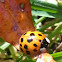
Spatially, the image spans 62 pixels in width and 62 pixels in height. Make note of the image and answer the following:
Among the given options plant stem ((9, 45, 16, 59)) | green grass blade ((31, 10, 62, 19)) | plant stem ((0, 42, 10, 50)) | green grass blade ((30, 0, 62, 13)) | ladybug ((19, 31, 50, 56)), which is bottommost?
plant stem ((9, 45, 16, 59))

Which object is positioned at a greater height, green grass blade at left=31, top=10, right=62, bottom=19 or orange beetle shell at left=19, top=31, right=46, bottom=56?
green grass blade at left=31, top=10, right=62, bottom=19

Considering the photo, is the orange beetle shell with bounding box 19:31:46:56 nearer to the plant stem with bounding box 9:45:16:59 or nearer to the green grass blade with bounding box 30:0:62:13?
the plant stem with bounding box 9:45:16:59

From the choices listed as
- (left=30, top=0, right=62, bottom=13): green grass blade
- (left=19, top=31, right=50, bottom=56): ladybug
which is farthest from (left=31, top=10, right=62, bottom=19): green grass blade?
(left=19, top=31, right=50, bottom=56): ladybug

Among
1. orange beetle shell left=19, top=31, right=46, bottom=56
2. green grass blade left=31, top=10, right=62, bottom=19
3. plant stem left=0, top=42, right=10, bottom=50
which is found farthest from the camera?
green grass blade left=31, top=10, right=62, bottom=19

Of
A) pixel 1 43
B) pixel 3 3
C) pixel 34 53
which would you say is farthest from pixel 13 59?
pixel 3 3

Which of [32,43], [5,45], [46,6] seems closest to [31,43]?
[32,43]

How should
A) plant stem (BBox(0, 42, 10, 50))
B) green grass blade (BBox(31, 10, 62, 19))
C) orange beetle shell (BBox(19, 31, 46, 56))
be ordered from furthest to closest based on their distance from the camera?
green grass blade (BBox(31, 10, 62, 19))
plant stem (BBox(0, 42, 10, 50))
orange beetle shell (BBox(19, 31, 46, 56))

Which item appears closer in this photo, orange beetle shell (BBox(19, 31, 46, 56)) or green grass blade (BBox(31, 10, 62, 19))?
orange beetle shell (BBox(19, 31, 46, 56))

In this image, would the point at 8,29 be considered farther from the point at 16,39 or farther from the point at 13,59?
the point at 13,59

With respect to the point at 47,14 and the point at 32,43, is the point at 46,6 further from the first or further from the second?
the point at 32,43
